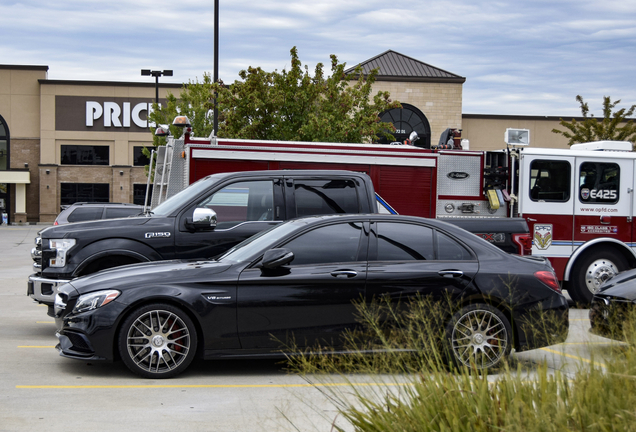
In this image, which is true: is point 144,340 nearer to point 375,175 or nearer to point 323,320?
point 323,320

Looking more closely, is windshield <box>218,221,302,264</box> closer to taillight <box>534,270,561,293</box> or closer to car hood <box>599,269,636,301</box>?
taillight <box>534,270,561,293</box>

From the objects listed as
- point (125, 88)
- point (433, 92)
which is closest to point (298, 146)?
point (433, 92)

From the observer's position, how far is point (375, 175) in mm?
11492

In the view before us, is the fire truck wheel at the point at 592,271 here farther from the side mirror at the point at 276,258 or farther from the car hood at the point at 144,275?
the car hood at the point at 144,275

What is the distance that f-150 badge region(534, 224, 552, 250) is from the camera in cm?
1192

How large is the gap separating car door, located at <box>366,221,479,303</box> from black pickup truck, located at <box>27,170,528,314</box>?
184cm

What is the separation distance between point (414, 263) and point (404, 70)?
1505 inches

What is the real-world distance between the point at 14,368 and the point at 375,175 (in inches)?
257

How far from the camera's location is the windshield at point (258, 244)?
6.69 meters

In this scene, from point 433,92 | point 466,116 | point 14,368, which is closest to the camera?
point 14,368

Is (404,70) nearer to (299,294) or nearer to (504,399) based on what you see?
(299,294)

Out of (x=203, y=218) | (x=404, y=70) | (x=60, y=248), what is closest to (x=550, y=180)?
(x=203, y=218)

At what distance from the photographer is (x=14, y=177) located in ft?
174

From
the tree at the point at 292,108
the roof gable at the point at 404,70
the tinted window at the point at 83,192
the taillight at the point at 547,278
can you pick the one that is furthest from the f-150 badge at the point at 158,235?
the tinted window at the point at 83,192
